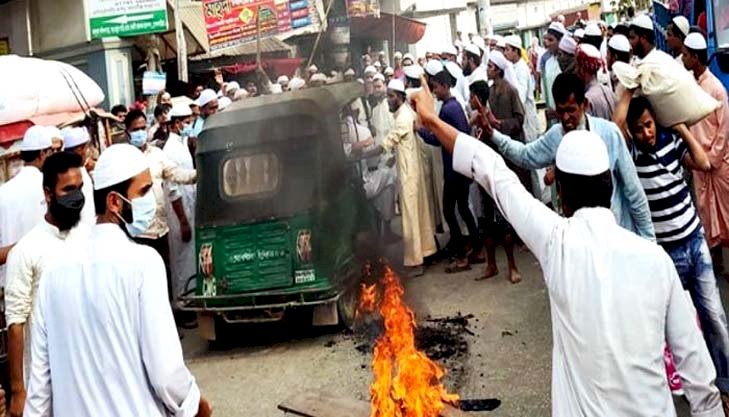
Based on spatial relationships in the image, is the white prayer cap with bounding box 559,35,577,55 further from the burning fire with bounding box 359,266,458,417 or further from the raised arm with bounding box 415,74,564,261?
the raised arm with bounding box 415,74,564,261

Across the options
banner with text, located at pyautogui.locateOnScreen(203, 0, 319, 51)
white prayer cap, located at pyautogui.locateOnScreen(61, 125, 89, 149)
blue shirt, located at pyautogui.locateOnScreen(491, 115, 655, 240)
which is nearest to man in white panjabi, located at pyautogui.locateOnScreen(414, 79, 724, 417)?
blue shirt, located at pyautogui.locateOnScreen(491, 115, 655, 240)

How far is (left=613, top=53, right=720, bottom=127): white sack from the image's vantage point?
13.4 ft

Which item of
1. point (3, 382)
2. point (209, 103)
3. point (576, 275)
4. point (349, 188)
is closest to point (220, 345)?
point (349, 188)

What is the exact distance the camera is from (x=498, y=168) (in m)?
2.87

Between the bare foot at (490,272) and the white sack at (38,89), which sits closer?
the white sack at (38,89)

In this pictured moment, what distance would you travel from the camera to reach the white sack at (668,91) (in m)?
4.09

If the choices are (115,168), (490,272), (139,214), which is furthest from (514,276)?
(115,168)

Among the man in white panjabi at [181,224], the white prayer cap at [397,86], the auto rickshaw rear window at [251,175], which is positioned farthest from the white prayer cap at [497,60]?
the man in white panjabi at [181,224]

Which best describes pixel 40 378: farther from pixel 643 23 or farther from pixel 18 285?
pixel 643 23

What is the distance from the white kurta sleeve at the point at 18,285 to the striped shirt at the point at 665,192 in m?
3.33

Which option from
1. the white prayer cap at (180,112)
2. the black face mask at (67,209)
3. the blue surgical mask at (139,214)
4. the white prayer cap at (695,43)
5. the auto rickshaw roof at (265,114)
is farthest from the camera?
the white prayer cap at (180,112)

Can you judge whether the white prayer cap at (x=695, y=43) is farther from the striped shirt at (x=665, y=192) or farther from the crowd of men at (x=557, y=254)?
the striped shirt at (x=665, y=192)

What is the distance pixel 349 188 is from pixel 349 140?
922 mm

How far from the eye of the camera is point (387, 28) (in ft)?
54.0
